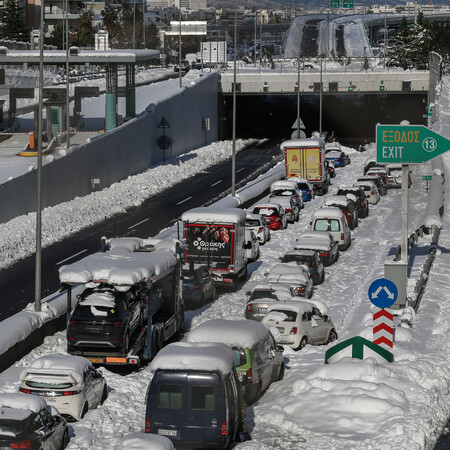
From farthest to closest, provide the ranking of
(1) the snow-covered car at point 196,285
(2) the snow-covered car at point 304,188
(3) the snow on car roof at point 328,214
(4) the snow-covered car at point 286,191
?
(2) the snow-covered car at point 304,188 < (4) the snow-covered car at point 286,191 < (3) the snow on car roof at point 328,214 < (1) the snow-covered car at point 196,285

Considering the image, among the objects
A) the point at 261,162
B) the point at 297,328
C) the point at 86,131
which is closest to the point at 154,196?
the point at 86,131

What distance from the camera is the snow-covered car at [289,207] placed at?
55.5 meters

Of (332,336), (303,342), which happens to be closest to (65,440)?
(303,342)

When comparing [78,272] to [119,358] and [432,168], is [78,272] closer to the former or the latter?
[119,358]

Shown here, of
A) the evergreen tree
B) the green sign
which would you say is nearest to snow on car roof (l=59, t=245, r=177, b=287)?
the green sign

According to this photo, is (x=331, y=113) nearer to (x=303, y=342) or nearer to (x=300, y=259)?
(x=300, y=259)

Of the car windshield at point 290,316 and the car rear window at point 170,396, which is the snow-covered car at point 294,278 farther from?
the car rear window at point 170,396

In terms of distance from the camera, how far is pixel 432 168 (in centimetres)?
7675

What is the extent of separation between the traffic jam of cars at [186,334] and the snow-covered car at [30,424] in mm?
22

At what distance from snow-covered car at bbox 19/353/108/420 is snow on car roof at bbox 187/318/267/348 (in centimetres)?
279

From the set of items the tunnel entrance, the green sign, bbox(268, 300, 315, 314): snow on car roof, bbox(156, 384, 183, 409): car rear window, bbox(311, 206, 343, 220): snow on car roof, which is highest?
the green sign

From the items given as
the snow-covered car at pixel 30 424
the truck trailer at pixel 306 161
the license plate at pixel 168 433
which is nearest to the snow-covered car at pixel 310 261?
the license plate at pixel 168 433

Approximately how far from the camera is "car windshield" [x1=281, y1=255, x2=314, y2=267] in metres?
41.2

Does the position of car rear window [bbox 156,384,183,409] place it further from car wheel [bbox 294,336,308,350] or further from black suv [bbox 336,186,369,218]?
black suv [bbox 336,186,369,218]
